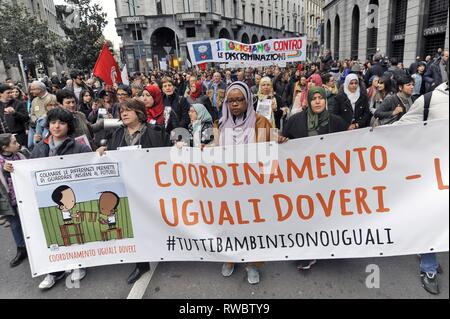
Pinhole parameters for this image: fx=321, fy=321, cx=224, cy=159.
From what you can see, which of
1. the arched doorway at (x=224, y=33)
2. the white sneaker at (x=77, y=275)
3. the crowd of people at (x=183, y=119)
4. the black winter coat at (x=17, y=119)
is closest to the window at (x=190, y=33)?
the arched doorway at (x=224, y=33)

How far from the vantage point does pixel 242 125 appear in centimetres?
294

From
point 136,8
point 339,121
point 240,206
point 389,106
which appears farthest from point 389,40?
point 136,8

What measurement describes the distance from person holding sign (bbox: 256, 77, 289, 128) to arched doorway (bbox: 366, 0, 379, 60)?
15.9 m

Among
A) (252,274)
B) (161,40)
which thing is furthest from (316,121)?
(161,40)

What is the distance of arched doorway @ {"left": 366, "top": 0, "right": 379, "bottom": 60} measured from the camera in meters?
19.2

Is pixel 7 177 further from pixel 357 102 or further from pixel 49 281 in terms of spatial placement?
pixel 357 102

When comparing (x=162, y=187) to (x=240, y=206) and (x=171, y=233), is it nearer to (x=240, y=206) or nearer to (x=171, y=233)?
(x=171, y=233)

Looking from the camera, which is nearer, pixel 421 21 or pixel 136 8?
pixel 421 21

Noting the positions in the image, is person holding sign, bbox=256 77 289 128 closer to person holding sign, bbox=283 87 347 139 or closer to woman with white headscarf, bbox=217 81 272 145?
person holding sign, bbox=283 87 347 139

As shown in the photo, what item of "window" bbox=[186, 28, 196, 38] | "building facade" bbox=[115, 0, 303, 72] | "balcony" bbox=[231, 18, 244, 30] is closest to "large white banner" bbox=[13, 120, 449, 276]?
"building facade" bbox=[115, 0, 303, 72]

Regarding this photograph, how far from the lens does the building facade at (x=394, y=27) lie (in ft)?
42.9
